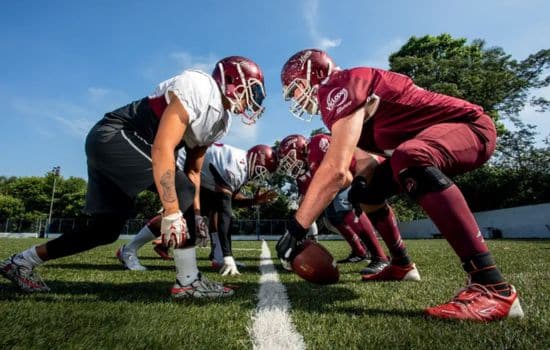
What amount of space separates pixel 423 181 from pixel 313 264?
87cm

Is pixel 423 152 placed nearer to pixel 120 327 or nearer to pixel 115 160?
pixel 120 327

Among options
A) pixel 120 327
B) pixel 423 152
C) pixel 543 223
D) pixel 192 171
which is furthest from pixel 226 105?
pixel 543 223

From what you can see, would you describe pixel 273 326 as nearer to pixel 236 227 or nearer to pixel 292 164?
pixel 292 164

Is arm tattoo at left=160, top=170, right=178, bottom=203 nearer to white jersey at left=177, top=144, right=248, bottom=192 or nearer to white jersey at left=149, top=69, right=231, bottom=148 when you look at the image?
white jersey at left=149, top=69, right=231, bottom=148

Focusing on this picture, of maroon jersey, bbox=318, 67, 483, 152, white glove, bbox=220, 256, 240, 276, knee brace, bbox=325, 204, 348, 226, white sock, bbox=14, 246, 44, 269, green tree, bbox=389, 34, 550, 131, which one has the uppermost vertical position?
green tree, bbox=389, 34, 550, 131

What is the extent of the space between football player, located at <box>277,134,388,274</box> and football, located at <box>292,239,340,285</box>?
1.67 meters

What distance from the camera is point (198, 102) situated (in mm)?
2799

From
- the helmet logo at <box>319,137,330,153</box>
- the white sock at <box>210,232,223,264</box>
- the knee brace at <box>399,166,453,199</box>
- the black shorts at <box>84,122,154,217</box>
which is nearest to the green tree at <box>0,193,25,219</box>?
the white sock at <box>210,232,223,264</box>

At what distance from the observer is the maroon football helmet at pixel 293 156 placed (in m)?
6.75

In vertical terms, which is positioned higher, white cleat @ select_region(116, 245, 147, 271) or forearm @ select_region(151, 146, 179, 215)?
forearm @ select_region(151, 146, 179, 215)

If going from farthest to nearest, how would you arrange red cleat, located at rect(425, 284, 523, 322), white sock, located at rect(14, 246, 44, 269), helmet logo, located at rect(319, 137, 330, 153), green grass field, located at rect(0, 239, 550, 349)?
helmet logo, located at rect(319, 137, 330, 153)
white sock, located at rect(14, 246, 44, 269)
red cleat, located at rect(425, 284, 523, 322)
green grass field, located at rect(0, 239, 550, 349)

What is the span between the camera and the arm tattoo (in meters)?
2.50

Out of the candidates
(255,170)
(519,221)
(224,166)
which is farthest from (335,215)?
(519,221)

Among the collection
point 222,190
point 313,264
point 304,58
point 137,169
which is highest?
point 304,58
